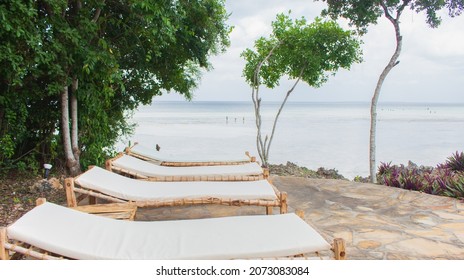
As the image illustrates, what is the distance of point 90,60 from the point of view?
5324mm

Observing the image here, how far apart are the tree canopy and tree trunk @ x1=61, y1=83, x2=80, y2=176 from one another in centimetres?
11

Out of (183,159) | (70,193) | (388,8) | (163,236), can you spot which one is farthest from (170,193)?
(388,8)

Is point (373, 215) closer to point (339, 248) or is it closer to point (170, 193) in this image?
point (170, 193)

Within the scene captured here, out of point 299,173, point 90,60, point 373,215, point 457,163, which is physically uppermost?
point 90,60

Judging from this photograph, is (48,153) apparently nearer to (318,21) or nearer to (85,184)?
(85,184)

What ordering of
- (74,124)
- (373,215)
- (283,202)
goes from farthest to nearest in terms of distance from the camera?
(74,124)
(373,215)
(283,202)

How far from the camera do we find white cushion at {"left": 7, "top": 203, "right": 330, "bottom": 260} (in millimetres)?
2414

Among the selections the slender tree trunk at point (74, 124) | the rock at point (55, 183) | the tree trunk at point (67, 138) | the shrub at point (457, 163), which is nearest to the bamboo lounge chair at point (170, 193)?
the rock at point (55, 183)

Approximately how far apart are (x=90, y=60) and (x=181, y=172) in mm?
1910

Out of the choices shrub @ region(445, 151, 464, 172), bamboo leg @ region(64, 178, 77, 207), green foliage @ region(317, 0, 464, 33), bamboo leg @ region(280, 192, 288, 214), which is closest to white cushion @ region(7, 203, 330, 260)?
bamboo leg @ region(64, 178, 77, 207)

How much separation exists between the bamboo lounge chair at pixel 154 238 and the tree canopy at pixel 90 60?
2.71 metres
